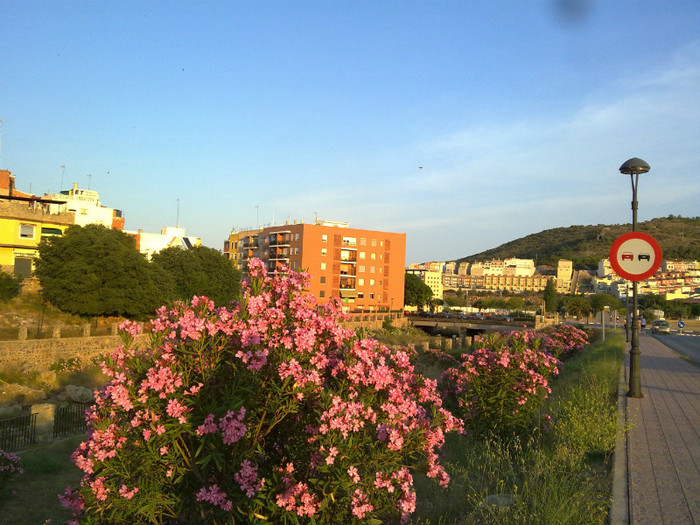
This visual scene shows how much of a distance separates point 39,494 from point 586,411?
11.5 metres

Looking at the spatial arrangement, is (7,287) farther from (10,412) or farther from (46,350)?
(10,412)

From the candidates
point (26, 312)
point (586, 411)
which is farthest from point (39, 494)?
point (26, 312)

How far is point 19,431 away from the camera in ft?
51.5

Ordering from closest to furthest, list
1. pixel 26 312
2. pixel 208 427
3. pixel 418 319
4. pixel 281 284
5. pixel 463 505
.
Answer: pixel 208 427 → pixel 281 284 → pixel 463 505 → pixel 26 312 → pixel 418 319

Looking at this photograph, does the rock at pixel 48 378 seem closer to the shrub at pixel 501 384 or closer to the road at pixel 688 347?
the shrub at pixel 501 384

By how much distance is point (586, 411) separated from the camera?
26.2 ft

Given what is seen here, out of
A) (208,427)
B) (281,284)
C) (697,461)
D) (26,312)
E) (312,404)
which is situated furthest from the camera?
(26,312)

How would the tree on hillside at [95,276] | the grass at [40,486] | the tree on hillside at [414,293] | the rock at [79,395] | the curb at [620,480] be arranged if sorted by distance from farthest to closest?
1. the tree on hillside at [414,293]
2. the tree on hillside at [95,276]
3. the rock at [79,395]
4. the grass at [40,486]
5. the curb at [620,480]

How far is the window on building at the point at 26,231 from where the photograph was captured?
4425 cm

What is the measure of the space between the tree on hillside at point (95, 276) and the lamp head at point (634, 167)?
105 ft

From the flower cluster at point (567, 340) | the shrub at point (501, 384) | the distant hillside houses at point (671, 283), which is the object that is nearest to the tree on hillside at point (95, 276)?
the flower cluster at point (567, 340)

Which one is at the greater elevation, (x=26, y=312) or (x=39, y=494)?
(x=26, y=312)

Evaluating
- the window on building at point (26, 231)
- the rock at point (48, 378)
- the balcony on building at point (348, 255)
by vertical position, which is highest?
the balcony on building at point (348, 255)

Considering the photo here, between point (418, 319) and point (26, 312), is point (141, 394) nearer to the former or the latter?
point (26, 312)
